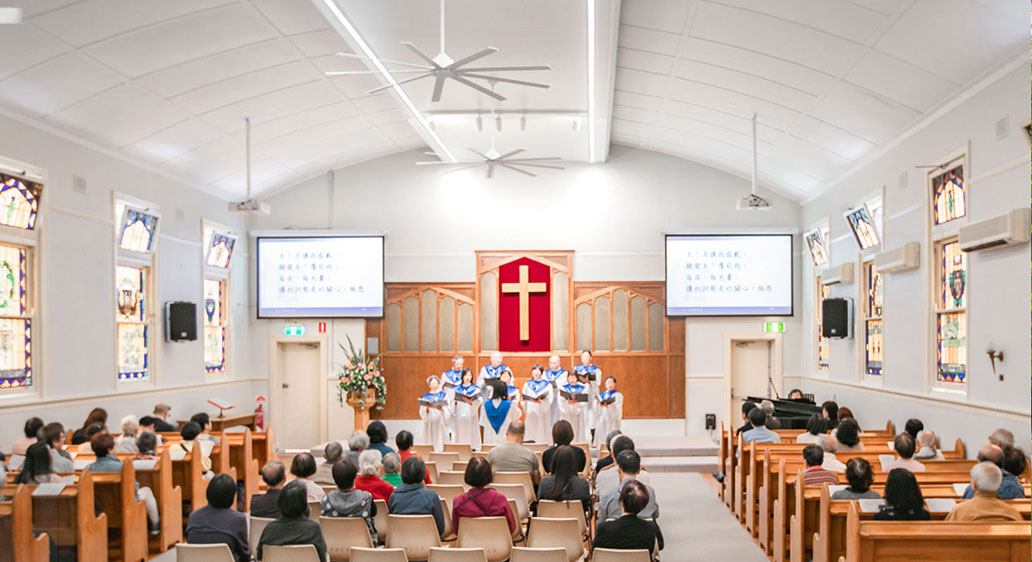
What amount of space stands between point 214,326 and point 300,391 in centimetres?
199

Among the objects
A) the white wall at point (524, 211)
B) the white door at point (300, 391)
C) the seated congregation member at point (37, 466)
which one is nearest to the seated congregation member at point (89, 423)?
the seated congregation member at point (37, 466)

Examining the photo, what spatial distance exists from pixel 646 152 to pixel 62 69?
9.49 metres

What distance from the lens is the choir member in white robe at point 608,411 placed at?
539 inches

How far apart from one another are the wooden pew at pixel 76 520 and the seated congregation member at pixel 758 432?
5890mm

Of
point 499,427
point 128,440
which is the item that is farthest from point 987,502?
point 499,427

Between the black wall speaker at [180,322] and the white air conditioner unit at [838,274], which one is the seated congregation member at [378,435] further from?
the white air conditioner unit at [838,274]

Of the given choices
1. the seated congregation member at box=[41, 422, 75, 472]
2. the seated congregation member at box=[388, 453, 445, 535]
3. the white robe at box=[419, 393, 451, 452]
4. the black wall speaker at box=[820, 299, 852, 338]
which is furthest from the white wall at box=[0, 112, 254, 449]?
the black wall speaker at box=[820, 299, 852, 338]

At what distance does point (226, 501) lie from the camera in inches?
224

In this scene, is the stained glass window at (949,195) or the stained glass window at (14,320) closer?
the stained glass window at (949,195)

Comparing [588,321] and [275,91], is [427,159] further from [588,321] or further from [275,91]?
[275,91]

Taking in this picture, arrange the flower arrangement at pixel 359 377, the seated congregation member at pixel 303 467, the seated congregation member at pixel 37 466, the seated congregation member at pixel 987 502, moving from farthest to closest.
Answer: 1. the flower arrangement at pixel 359 377
2. the seated congregation member at pixel 37 466
3. the seated congregation member at pixel 303 467
4. the seated congregation member at pixel 987 502

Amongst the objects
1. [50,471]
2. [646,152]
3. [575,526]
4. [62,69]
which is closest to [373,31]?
[62,69]

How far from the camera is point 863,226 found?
1182 cm

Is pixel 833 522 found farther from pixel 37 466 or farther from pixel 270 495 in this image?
pixel 37 466
